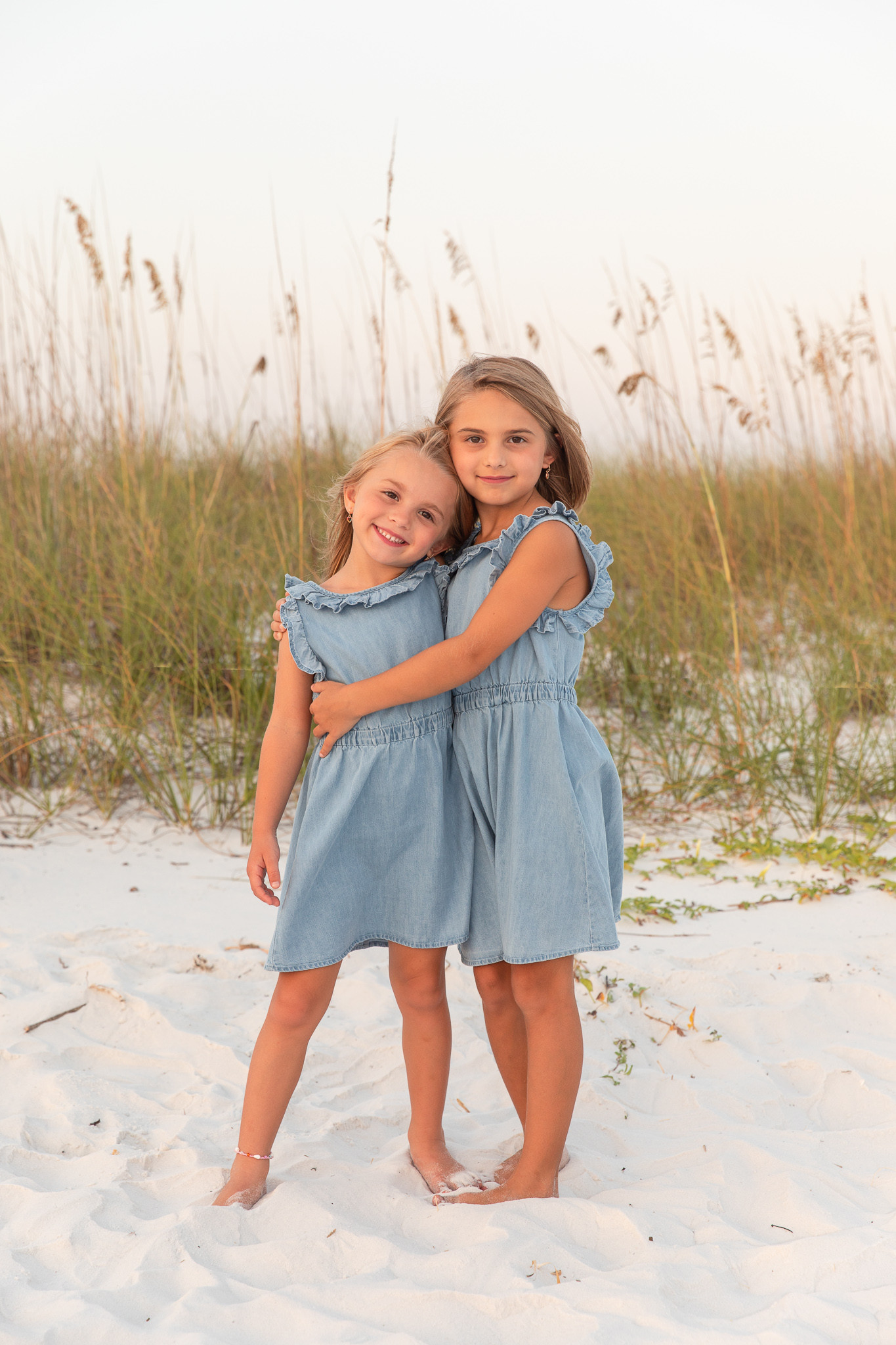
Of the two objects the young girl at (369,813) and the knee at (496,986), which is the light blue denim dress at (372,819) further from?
the knee at (496,986)

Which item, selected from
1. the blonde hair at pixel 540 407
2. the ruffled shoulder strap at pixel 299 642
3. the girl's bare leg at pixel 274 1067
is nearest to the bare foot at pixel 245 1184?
the girl's bare leg at pixel 274 1067

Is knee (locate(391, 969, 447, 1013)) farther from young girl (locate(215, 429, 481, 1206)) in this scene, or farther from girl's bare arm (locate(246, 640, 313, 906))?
girl's bare arm (locate(246, 640, 313, 906))

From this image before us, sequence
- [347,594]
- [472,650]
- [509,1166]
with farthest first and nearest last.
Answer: [509,1166], [347,594], [472,650]

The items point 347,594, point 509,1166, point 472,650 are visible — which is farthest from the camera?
point 509,1166

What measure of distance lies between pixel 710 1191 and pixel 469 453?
128cm

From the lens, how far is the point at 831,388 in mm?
4574

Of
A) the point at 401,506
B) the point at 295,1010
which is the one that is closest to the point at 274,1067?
the point at 295,1010

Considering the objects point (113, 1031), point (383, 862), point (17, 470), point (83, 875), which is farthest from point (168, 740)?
point (383, 862)

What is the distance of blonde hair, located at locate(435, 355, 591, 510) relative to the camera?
5.41 feet

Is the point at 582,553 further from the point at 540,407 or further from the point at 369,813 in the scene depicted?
the point at 369,813

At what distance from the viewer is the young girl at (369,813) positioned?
1574mm

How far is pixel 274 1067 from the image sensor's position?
161cm

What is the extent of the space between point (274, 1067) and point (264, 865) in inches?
12.8

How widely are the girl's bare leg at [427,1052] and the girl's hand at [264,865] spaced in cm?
22
